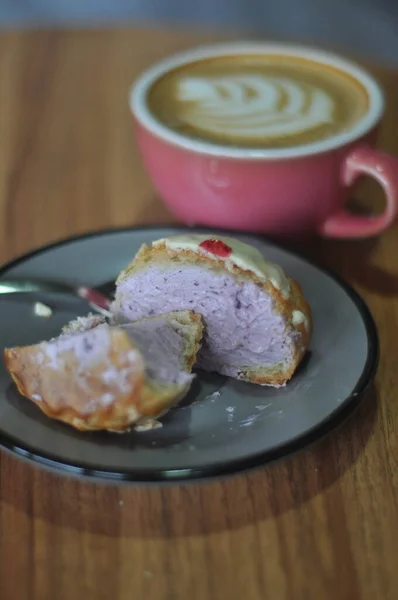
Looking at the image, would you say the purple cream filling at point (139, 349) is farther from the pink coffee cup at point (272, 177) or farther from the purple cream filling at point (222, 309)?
the pink coffee cup at point (272, 177)

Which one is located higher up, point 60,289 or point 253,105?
point 253,105

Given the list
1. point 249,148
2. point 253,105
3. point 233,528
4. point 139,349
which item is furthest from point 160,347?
point 253,105

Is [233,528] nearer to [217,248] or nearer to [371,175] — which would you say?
[217,248]

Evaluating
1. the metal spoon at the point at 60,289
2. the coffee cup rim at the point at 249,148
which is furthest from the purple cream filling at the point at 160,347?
the coffee cup rim at the point at 249,148

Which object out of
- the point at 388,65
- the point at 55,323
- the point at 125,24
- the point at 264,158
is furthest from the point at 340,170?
the point at 125,24

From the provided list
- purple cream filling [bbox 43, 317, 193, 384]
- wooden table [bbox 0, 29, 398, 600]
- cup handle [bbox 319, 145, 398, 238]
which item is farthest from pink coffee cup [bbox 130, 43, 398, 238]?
purple cream filling [bbox 43, 317, 193, 384]

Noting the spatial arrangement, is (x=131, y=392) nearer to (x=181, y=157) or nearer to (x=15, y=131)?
(x=181, y=157)

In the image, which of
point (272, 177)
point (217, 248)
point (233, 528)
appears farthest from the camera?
point (272, 177)

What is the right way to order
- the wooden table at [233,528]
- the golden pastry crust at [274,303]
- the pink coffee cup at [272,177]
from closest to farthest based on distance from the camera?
the wooden table at [233,528] → the golden pastry crust at [274,303] → the pink coffee cup at [272,177]
